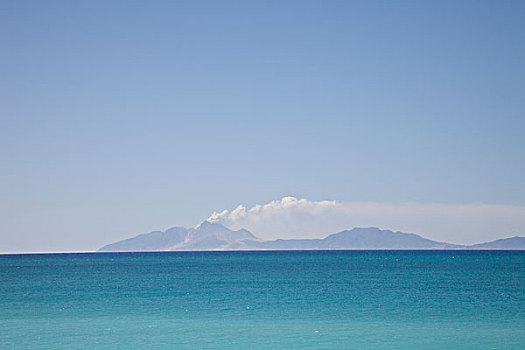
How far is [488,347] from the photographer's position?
26.7m

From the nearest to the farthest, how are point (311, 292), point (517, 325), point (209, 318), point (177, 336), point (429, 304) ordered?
point (177, 336) < point (517, 325) < point (209, 318) < point (429, 304) < point (311, 292)

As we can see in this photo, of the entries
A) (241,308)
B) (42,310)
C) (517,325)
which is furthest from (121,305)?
(517,325)

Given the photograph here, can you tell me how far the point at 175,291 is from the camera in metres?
51.9

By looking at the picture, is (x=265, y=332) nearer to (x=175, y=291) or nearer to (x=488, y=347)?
(x=488, y=347)

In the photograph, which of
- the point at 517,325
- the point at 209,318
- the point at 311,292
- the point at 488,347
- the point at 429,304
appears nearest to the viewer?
the point at 488,347

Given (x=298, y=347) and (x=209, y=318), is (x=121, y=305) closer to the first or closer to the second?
(x=209, y=318)

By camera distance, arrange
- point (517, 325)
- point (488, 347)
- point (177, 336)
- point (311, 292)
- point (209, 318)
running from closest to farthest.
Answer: point (488, 347)
point (177, 336)
point (517, 325)
point (209, 318)
point (311, 292)

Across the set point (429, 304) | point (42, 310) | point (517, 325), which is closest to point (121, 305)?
point (42, 310)

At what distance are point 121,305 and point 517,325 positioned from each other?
2208cm

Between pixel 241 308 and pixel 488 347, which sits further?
pixel 241 308

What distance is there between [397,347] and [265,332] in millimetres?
6135

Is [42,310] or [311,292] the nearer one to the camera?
[42,310]

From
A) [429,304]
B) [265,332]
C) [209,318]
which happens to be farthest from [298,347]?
[429,304]

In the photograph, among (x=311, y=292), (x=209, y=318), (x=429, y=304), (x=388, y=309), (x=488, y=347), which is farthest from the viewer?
(x=311, y=292)
